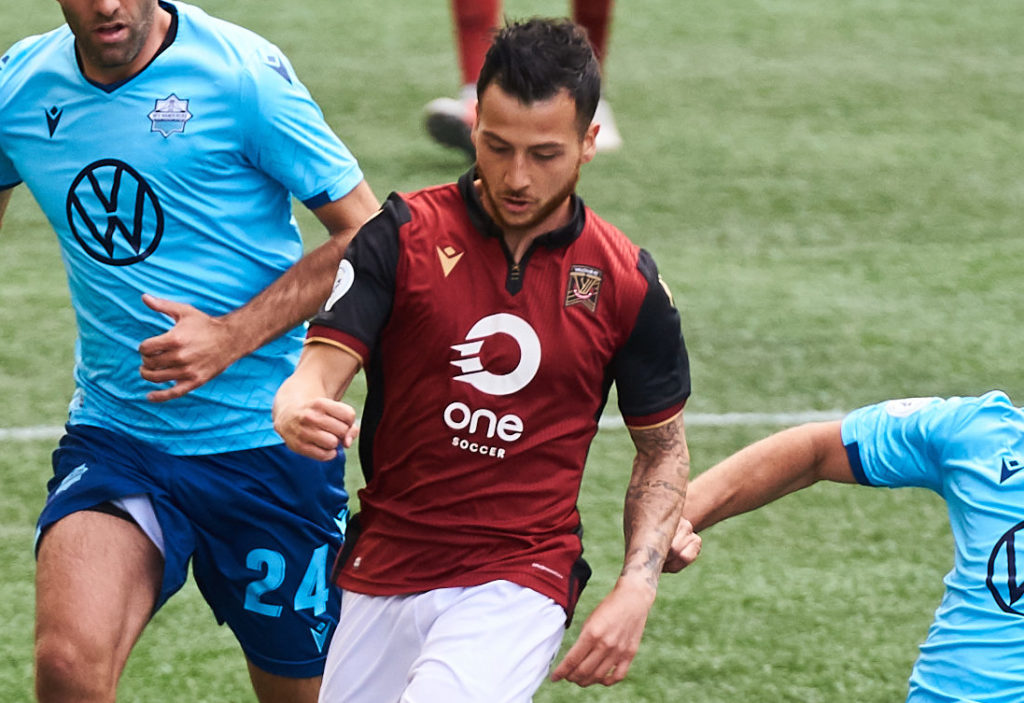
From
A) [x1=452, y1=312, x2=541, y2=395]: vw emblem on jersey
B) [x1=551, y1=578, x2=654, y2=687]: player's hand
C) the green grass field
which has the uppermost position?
[x1=452, y1=312, x2=541, y2=395]: vw emblem on jersey

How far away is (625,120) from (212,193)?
6.48m

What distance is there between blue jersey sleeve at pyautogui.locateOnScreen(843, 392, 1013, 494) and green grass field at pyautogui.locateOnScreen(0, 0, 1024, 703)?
1286mm

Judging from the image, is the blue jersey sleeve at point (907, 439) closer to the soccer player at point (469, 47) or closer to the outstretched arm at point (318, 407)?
the outstretched arm at point (318, 407)

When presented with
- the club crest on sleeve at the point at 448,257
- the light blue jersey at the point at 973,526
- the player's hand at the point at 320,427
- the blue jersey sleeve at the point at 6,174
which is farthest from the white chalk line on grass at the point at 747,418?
the player's hand at the point at 320,427

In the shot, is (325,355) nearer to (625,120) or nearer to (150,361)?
(150,361)

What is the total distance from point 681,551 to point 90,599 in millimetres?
1209

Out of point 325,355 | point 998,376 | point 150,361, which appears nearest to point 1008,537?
point 325,355

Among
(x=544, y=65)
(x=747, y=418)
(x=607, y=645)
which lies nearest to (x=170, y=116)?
(x=544, y=65)

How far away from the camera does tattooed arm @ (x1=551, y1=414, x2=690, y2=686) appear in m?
3.05

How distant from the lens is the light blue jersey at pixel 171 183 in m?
3.80

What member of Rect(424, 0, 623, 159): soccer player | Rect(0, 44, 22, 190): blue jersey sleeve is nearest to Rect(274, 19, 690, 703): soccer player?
Rect(0, 44, 22, 190): blue jersey sleeve

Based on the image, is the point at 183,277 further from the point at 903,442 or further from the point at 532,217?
the point at 903,442

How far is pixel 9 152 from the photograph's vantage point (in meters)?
3.92

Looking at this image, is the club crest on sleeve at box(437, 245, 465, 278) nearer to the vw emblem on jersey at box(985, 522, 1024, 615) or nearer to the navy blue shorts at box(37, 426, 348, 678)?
the navy blue shorts at box(37, 426, 348, 678)
